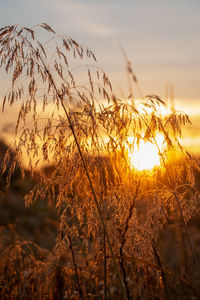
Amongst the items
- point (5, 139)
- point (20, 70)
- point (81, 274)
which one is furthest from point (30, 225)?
point (20, 70)

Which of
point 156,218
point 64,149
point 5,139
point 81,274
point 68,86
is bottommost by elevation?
point 81,274

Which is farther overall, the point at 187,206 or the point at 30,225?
the point at 30,225

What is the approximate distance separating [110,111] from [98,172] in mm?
360

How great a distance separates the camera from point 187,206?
7.25 feet

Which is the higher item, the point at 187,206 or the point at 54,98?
the point at 54,98

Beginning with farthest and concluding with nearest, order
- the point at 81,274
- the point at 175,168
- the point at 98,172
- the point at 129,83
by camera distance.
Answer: the point at 81,274, the point at 175,168, the point at 129,83, the point at 98,172

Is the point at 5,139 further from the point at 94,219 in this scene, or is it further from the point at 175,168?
the point at 175,168

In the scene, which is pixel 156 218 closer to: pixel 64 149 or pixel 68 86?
pixel 64 149

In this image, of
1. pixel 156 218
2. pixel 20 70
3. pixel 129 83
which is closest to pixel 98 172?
pixel 156 218

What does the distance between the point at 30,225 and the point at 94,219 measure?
3.73 metres

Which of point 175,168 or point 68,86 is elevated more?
point 68,86

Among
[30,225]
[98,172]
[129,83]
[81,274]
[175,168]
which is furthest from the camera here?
[30,225]

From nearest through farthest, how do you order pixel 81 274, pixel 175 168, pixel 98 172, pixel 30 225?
pixel 98 172 → pixel 175 168 → pixel 81 274 → pixel 30 225

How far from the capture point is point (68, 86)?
6.68ft
